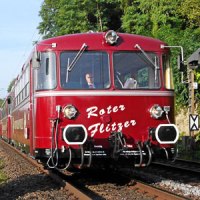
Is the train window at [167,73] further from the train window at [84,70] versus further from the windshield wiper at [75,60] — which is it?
the windshield wiper at [75,60]

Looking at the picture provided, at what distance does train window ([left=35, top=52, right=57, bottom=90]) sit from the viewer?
10.6m

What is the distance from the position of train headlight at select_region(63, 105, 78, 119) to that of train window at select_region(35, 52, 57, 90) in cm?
54

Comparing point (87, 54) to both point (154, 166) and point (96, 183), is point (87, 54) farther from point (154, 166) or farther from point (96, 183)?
point (154, 166)

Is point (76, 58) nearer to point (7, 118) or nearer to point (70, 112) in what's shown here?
point (70, 112)

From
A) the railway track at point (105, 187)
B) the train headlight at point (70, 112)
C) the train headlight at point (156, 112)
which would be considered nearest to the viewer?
the railway track at point (105, 187)

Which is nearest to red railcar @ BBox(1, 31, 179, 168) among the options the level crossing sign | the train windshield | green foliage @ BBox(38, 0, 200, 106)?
the train windshield

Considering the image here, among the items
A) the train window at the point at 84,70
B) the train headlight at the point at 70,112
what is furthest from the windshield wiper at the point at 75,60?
the train headlight at the point at 70,112

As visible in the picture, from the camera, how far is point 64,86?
34.4ft

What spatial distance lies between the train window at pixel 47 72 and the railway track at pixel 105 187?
82.5 inches

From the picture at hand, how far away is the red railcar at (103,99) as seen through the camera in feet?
33.9

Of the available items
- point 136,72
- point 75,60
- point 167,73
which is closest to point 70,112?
point 75,60

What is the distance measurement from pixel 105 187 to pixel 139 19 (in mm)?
29760

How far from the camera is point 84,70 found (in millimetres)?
10547

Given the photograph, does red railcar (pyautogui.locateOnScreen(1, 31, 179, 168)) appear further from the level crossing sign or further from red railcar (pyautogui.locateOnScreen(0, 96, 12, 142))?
red railcar (pyautogui.locateOnScreen(0, 96, 12, 142))
